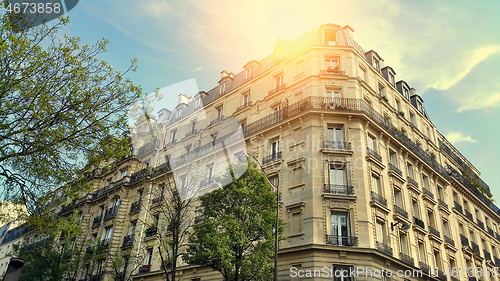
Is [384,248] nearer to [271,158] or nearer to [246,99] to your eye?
[271,158]

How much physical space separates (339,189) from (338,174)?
44.6 inches

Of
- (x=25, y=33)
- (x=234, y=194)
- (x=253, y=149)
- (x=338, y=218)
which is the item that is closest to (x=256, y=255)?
(x=234, y=194)

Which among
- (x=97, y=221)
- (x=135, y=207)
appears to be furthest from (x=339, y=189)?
(x=97, y=221)

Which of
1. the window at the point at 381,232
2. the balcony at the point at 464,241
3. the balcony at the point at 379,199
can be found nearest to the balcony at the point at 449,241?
the balcony at the point at 464,241

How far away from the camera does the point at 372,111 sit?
25156mm

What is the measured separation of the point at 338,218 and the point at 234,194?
6.43m

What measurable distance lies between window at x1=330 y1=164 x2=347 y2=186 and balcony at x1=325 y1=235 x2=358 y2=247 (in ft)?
11.1

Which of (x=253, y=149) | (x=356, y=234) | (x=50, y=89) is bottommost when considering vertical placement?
(x=356, y=234)

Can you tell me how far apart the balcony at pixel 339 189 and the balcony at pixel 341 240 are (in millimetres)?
2609

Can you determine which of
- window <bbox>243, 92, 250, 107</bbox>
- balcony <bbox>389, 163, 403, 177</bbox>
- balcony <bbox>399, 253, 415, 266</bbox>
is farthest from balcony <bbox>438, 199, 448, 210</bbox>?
window <bbox>243, 92, 250, 107</bbox>

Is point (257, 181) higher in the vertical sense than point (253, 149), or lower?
lower

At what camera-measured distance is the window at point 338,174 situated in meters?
21.5

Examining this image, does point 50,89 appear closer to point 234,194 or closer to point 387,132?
point 234,194

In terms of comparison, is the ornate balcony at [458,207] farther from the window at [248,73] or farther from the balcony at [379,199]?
the window at [248,73]
